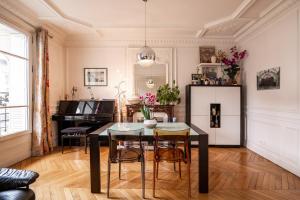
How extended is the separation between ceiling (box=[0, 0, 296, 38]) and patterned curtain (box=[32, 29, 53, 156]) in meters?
0.53

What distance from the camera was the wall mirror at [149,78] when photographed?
6.14m

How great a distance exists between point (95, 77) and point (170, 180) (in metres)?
3.73

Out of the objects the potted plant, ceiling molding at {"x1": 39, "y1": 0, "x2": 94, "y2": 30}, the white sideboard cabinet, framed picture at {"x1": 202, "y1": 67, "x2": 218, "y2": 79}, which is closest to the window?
ceiling molding at {"x1": 39, "y1": 0, "x2": 94, "y2": 30}

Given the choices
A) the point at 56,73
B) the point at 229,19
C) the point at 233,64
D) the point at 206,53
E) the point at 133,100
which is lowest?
the point at 133,100

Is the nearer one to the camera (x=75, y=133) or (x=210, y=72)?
(x=75, y=133)

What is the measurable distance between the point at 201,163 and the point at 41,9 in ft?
12.3

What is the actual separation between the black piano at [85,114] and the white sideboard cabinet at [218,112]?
6.57 ft

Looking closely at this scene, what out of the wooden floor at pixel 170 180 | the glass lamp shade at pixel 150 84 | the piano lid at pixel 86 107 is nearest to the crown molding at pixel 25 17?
the piano lid at pixel 86 107

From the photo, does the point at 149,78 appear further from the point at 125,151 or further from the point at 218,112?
the point at 125,151

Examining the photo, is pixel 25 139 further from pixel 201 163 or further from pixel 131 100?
pixel 201 163

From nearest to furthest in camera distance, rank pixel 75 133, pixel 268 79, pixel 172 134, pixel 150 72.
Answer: pixel 172 134
pixel 268 79
pixel 75 133
pixel 150 72

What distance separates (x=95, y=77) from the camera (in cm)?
621

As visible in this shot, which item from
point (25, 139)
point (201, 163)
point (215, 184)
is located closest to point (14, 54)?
point (25, 139)

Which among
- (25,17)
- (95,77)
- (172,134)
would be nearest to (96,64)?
(95,77)
